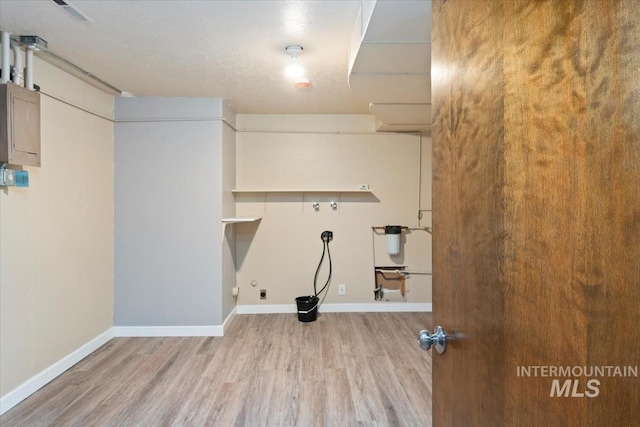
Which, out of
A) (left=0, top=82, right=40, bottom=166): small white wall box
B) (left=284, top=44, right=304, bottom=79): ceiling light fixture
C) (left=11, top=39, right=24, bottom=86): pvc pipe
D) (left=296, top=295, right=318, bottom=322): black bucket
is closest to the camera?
(left=0, top=82, right=40, bottom=166): small white wall box

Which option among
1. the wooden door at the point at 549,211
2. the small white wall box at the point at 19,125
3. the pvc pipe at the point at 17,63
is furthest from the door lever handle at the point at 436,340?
the pvc pipe at the point at 17,63

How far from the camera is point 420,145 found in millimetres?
4508

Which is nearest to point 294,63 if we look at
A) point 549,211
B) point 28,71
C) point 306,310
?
point 28,71

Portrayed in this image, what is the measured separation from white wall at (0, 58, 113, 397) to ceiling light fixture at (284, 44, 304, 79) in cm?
184

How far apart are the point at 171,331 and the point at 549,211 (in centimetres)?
387

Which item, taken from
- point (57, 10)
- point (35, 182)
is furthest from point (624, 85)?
point (35, 182)

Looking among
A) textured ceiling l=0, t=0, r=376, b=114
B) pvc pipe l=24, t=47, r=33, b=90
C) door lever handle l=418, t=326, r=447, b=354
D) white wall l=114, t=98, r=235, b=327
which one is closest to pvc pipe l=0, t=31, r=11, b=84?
textured ceiling l=0, t=0, r=376, b=114

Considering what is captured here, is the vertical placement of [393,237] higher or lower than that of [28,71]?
lower

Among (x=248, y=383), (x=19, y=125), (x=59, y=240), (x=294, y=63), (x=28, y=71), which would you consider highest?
(x=294, y=63)

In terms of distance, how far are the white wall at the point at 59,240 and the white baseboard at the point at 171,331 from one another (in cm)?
21

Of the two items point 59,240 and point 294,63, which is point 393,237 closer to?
point 294,63

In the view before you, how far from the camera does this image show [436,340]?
3.28 ft

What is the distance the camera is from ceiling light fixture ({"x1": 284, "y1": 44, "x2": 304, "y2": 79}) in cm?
248

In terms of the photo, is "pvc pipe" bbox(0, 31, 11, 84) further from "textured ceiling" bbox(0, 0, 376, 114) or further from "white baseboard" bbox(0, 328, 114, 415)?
"white baseboard" bbox(0, 328, 114, 415)
